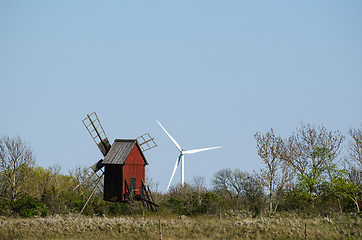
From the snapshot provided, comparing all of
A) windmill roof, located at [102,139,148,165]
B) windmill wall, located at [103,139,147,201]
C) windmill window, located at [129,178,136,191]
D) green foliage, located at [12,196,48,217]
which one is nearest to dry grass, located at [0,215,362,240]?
green foliage, located at [12,196,48,217]

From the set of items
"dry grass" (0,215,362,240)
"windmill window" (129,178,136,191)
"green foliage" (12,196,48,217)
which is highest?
"windmill window" (129,178,136,191)

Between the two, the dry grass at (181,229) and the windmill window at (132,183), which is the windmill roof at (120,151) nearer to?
the windmill window at (132,183)

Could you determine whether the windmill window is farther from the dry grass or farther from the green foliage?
the green foliage

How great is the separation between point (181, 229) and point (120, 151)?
44.8ft

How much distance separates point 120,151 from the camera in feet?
152

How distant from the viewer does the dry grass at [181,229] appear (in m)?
32.4

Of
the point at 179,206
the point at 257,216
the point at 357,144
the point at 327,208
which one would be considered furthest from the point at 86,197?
the point at 357,144

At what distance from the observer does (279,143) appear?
153 feet

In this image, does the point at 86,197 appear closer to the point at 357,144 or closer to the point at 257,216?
the point at 257,216

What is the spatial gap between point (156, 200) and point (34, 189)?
1789 cm

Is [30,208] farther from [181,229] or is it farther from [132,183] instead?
[181,229]

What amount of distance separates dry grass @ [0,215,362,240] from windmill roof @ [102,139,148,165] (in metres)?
7.98

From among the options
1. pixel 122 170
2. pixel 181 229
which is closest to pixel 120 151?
pixel 122 170

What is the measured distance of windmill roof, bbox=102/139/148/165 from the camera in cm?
4519
